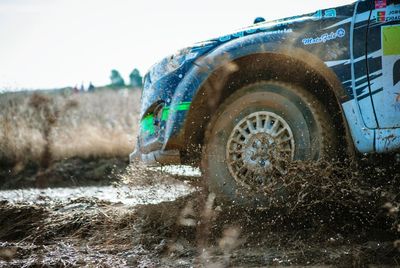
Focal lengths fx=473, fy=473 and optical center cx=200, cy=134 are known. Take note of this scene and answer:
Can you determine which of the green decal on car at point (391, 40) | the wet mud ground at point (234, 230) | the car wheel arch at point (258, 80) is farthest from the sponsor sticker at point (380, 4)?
the wet mud ground at point (234, 230)

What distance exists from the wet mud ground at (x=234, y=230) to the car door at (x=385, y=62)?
46cm

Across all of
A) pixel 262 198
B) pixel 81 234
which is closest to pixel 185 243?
pixel 262 198

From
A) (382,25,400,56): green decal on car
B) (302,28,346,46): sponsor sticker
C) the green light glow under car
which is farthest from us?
the green light glow under car

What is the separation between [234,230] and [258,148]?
685mm

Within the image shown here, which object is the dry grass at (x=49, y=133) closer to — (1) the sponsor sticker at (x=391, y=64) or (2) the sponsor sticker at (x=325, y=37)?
(2) the sponsor sticker at (x=325, y=37)

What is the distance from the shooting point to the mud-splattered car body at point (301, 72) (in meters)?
3.51

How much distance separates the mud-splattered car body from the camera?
3.51 metres

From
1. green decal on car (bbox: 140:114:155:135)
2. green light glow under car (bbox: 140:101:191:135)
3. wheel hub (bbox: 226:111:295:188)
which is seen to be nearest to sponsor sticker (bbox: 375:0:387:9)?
wheel hub (bbox: 226:111:295:188)

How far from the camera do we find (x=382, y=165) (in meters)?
3.72

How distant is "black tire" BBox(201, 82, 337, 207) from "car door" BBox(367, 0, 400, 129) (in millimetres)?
425

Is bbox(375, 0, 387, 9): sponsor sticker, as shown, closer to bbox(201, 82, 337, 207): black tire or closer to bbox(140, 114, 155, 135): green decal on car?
bbox(201, 82, 337, 207): black tire

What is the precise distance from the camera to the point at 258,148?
3809 millimetres

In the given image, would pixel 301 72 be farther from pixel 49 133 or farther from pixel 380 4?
pixel 49 133

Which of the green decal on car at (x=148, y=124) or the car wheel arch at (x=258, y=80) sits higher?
the car wheel arch at (x=258, y=80)
